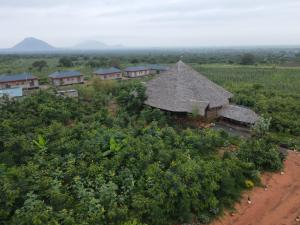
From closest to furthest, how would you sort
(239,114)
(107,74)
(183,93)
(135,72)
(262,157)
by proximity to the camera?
(262,157), (239,114), (183,93), (107,74), (135,72)

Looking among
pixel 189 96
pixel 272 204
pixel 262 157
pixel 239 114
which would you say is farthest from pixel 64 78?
pixel 272 204

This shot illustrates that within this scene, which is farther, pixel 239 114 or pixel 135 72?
pixel 135 72

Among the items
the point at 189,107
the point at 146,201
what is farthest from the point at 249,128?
the point at 146,201

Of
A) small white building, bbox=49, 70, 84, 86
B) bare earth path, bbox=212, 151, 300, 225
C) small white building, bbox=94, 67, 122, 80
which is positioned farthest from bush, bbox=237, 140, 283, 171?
small white building, bbox=94, 67, 122, 80

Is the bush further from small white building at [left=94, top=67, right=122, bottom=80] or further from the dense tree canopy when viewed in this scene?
small white building at [left=94, top=67, right=122, bottom=80]

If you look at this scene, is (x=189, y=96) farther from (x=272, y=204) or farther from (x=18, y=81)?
(x=18, y=81)

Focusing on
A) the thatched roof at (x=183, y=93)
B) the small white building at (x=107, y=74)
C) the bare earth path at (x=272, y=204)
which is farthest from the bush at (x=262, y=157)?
the small white building at (x=107, y=74)


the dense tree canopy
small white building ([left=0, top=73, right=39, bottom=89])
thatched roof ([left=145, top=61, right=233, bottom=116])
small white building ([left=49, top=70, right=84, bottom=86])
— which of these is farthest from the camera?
small white building ([left=49, top=70, right=84, bottom=86])

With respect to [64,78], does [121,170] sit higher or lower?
lower
